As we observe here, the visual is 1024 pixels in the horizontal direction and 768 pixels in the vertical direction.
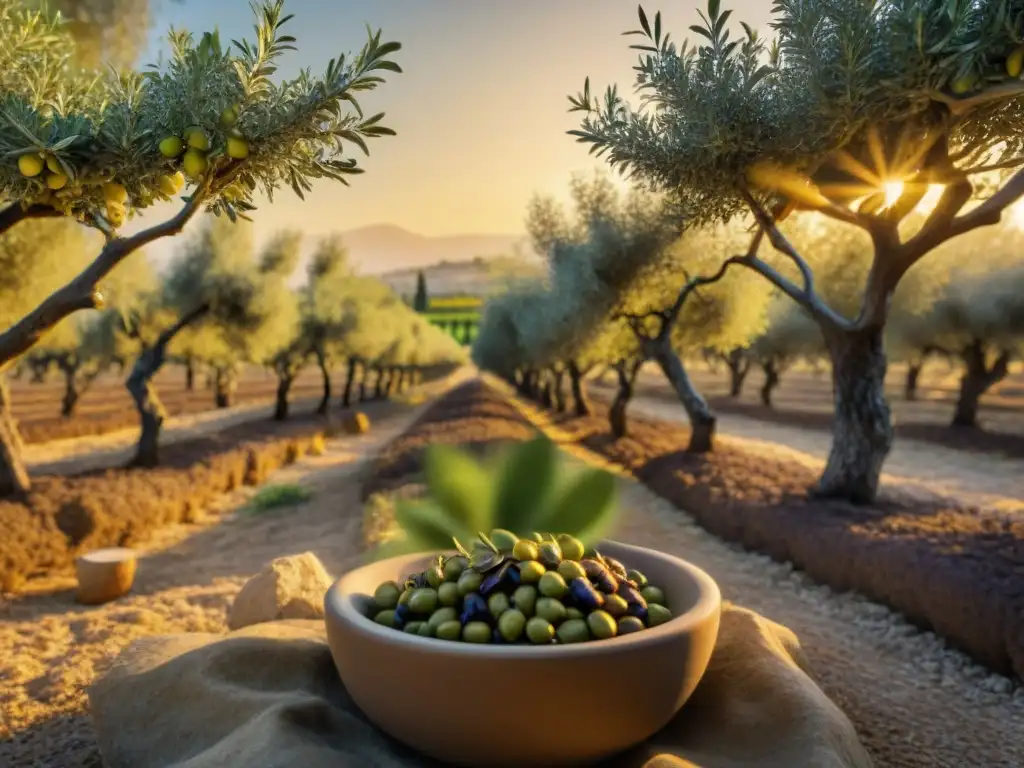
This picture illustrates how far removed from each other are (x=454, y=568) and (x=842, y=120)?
4.82m

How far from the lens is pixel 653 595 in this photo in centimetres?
304

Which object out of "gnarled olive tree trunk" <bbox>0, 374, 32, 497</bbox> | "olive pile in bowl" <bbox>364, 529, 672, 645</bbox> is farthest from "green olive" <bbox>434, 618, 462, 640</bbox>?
"gnarled olive tree trunk" <bbox>0, 374, 32, 497</bbox>

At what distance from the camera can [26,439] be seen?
2206 cm

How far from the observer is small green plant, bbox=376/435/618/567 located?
397cm

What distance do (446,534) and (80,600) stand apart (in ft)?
15.2

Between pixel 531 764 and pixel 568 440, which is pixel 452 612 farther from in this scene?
pixel 568 440

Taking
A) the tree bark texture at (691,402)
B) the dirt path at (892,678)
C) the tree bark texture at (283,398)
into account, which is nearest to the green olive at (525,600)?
the dirt path at (892,678)

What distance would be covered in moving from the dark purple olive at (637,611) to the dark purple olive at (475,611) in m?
0.57

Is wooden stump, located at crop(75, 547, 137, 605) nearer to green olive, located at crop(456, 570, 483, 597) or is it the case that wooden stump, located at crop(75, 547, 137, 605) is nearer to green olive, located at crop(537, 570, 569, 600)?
green olive, located at crop(456, 570, 483, 597)

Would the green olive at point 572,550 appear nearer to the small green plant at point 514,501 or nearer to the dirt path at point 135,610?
the small green plant at point 514,501

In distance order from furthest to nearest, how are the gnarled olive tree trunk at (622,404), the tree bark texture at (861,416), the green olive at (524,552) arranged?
1. the gnarled olive tree trunk at (622,404)
2. the tree bark texture at (861,416)
3. the green olive at (524,552)

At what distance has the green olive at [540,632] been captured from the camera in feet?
8.21

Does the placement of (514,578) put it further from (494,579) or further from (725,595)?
(725,595)

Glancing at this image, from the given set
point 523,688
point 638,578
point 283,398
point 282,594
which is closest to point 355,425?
point 283,398
